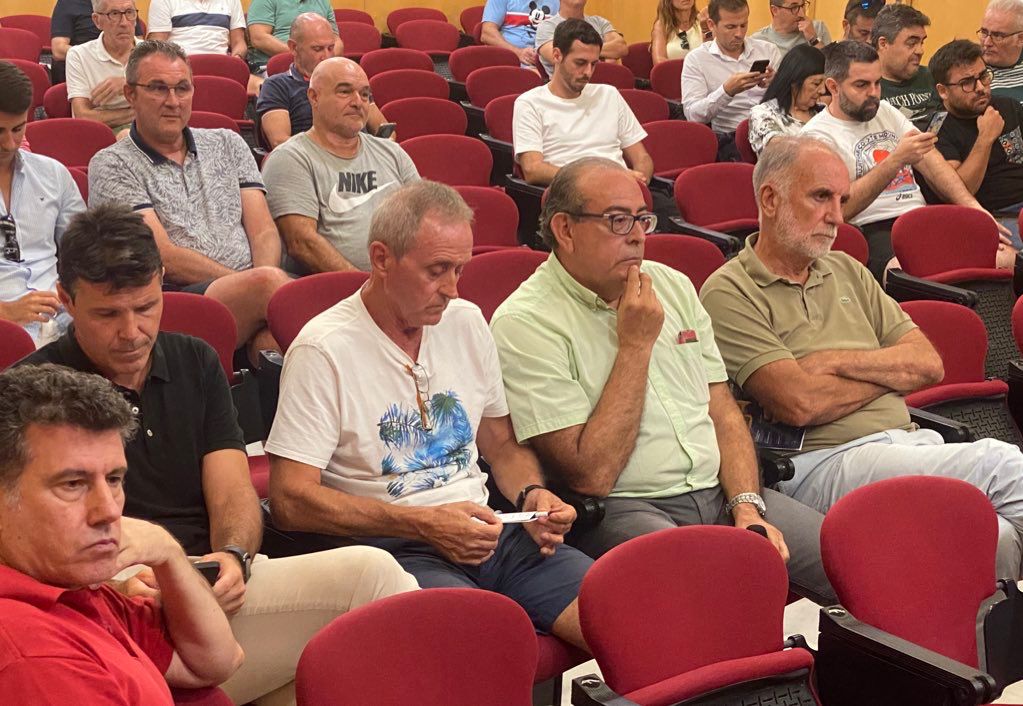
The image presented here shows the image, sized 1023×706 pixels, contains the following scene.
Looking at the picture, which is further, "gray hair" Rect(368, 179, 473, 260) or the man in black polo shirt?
"gray hair" Rect(368, 179, 473, 260)


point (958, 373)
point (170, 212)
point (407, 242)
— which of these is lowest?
point (958, 373)

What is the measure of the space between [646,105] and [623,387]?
407cm

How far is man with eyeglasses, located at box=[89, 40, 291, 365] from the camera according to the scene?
3553 mm

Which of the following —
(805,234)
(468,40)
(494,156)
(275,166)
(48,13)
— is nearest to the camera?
(805,234)

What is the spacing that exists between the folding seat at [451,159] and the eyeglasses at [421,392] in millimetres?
2510

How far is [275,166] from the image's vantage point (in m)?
3.90

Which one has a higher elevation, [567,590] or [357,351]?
[357,351]

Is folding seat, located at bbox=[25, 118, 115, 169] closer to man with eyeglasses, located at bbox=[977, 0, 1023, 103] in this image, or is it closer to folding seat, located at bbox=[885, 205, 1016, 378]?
folding seat, located at bbox=[885, 205, 1016, 378]

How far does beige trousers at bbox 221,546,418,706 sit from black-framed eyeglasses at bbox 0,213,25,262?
1.67 metres

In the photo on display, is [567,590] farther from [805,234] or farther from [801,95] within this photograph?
[801,95]

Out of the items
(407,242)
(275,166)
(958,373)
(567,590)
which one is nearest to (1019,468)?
(958,373)

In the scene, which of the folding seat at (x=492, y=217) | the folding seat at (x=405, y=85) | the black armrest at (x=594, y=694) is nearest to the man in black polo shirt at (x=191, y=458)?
the black armrest at (x=594, y=694)

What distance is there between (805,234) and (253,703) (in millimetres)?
1768

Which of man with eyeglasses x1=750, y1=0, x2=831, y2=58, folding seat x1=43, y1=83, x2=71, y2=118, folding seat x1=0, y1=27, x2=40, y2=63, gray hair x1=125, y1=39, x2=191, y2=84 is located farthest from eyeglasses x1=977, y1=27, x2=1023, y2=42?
folding seat x1=0, y1=27, x2=40, y2=63
